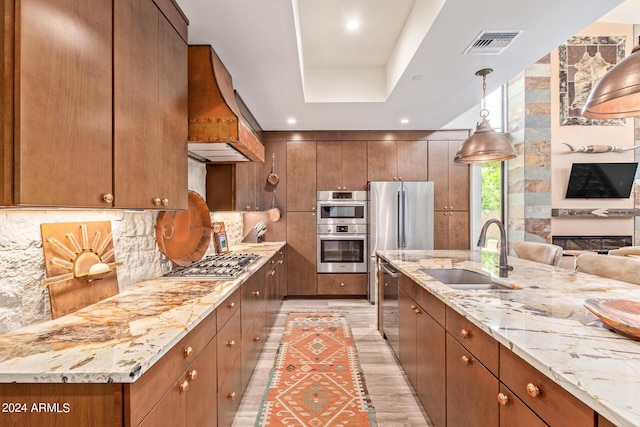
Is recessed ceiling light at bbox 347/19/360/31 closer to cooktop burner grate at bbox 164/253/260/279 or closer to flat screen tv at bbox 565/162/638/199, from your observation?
cooktop burner grate at bbox 164/253/260/279

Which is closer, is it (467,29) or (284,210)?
(467,29)

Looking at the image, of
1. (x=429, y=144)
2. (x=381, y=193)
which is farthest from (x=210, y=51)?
(x=429, y=144)

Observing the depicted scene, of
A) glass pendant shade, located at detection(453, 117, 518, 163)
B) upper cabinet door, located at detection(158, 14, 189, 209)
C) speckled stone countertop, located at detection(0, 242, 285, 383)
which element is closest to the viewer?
speckled stone countertop, located at detection(0, 242, 285, 383)

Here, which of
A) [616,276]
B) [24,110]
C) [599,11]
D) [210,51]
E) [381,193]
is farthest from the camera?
[381,193]

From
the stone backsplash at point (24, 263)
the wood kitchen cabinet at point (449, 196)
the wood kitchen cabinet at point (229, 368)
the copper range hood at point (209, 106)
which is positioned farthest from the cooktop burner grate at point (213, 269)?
the wood kitchen cabinet at point (449, 196)

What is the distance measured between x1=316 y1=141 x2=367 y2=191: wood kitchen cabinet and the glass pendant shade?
211 centimetres

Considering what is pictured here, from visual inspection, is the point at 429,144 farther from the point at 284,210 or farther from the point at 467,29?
the point at 467,29

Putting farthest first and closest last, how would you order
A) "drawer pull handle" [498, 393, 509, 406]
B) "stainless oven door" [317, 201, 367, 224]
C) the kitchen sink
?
"stainless oven door" [317, 201, 367, 224] → the kitchen sink → "drawer pull handle" [498, 393, 509, 406]

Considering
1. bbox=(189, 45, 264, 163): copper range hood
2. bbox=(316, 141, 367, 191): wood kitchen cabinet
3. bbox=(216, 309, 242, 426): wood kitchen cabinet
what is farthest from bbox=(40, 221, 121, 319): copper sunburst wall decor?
bbox=(316, 141, 367, 191): wood kitchen cabinet

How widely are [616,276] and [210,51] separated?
10.3ft

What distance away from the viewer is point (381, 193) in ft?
14.4

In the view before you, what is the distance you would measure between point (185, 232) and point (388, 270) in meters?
1.81

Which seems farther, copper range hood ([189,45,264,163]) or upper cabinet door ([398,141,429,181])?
upper cabinet door ([398,141,429,181])

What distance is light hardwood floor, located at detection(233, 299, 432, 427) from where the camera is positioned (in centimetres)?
193
